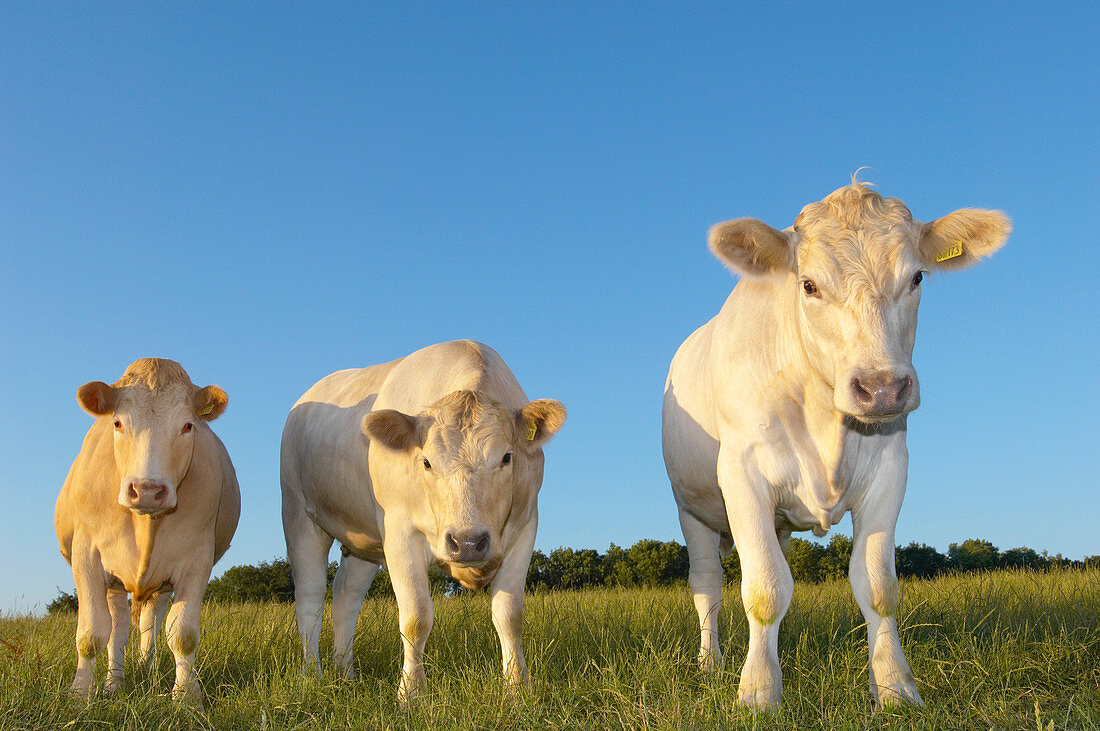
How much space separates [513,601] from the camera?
20.9 ft

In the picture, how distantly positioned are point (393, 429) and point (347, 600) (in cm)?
257

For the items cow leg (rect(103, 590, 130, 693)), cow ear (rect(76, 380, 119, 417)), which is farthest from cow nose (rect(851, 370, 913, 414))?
cow leg (rect(103, 590, 130, 693))

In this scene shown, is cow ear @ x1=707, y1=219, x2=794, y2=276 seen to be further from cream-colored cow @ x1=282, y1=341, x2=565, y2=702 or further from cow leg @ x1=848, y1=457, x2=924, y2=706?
cream-colored cow @ x1=282, y1=341, x2=565, y2=702

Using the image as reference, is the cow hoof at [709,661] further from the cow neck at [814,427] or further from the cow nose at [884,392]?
the cow nose at [884,392]

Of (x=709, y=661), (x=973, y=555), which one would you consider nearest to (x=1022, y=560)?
(x=973, y=555)

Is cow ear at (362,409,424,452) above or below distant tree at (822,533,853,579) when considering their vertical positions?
above

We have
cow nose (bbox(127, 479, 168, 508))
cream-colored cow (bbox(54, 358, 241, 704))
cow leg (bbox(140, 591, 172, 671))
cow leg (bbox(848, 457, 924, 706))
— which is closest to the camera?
cow leg (bbox(848, 457, 924, 706))

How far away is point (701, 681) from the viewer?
18.2ft

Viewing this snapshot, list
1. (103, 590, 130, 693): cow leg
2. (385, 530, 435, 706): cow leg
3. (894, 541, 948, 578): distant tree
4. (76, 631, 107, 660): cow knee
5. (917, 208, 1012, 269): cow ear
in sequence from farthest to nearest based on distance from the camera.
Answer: (894, 541, 948, 578): distant tree
(103, 590, 130, 693): cow leg
(76, 631, 107, 660): cow knee
(385, 530, 435, 706): cow leg
(917, 208, 1012, 269): cow ear

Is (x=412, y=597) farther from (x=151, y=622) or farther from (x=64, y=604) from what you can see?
(x=64, y=604)

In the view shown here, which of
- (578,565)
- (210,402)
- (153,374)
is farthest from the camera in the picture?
(578,565)

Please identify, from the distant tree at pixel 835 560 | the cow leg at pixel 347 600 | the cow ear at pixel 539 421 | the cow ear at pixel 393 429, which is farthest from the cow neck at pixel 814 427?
the distant tree at pixel 835 560

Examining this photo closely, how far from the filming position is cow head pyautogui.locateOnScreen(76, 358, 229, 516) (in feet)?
21.0

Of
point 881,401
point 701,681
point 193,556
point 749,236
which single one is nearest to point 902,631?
point 701,681
